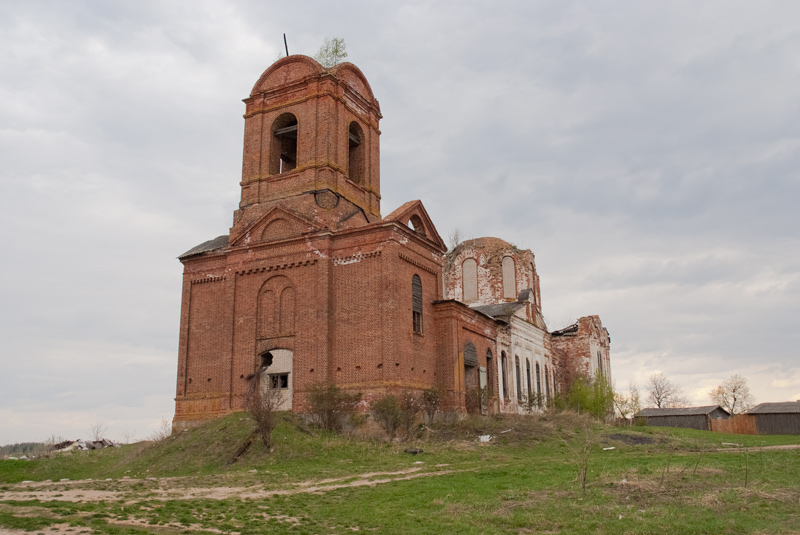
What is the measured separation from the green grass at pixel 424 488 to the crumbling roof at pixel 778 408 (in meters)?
22.9

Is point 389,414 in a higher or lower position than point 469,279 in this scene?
lower

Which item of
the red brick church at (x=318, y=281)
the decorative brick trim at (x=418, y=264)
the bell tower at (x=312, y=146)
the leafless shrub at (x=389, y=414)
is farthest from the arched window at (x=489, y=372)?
the leafless shrub at (x=389, y=414)

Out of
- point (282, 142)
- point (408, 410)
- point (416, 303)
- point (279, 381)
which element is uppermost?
point (282, 142)

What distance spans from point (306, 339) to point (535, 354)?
734 inches

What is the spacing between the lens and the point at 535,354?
39250mm

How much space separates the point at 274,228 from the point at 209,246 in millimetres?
4021

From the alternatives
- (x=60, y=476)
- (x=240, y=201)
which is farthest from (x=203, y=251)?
(x=60, y=476)

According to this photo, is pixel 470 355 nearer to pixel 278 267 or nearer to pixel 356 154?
pixel 278 267

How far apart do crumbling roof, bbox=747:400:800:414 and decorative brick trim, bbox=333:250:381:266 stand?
31.1 meters

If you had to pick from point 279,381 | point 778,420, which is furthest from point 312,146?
point 778,420

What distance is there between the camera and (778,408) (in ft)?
139

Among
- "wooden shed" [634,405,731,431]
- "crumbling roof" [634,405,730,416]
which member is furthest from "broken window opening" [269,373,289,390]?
"crumbling roof" [634,405,730,416]

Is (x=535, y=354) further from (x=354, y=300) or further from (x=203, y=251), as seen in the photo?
(x=203, y=251)

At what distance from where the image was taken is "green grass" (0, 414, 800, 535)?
961 cm
